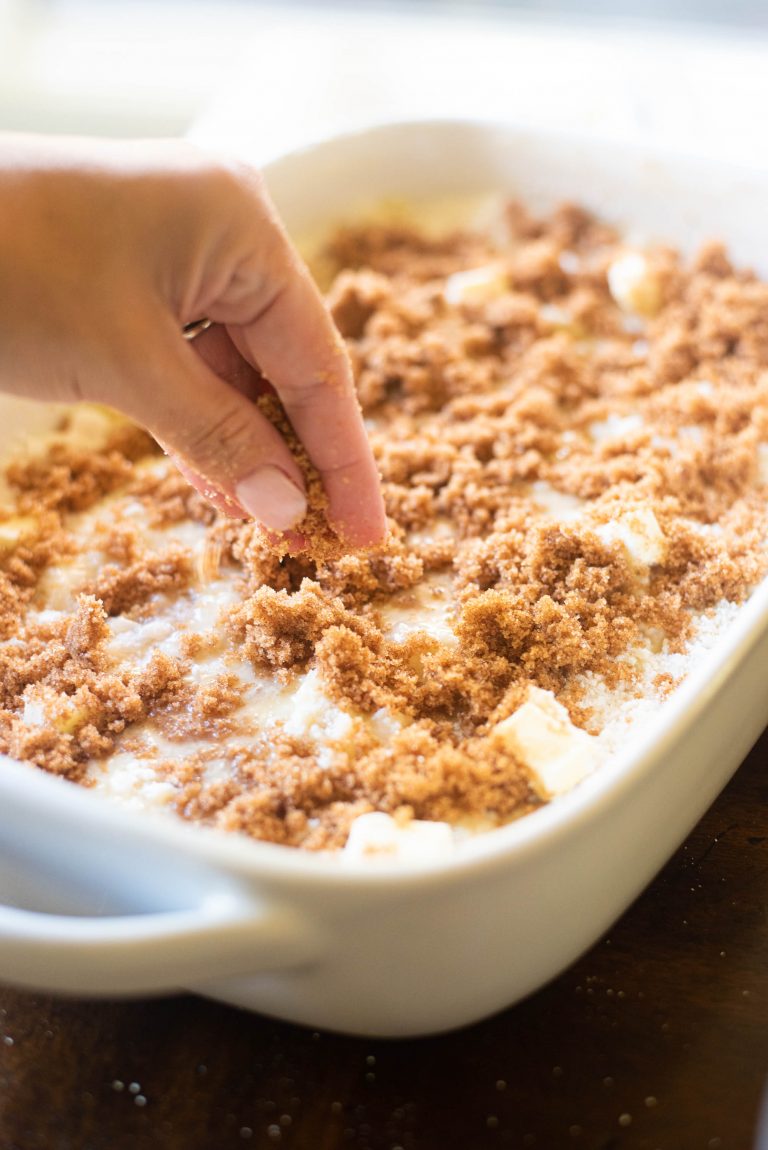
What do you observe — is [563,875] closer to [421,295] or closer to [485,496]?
[485,496]

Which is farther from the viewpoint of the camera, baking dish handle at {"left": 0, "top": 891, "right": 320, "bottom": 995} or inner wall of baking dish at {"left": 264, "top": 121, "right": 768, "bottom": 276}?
inner wall of baking dish at {"left": 264, "top": 121, "right": 768, "bottom": 276}

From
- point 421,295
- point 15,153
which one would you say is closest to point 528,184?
point 421,295

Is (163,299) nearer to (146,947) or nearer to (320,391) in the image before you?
(320,391)

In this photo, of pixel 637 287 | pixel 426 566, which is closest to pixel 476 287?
pixel 637 287

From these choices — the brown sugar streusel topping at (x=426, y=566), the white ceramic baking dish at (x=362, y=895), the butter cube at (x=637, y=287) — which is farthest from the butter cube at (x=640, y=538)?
the butter cube at (x=637, y=287)

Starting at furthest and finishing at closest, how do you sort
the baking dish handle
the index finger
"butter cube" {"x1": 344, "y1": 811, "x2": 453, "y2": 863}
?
the index finger, "butter cube" {"x1": 344, "y1": 811, "x2": 453, "y2": 863}, the baking dish handle

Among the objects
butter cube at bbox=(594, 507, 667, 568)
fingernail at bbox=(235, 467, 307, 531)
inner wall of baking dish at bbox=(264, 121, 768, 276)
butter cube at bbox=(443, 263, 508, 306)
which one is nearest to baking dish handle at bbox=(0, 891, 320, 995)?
fingernail at bbox=(235, 467, 307, 531)

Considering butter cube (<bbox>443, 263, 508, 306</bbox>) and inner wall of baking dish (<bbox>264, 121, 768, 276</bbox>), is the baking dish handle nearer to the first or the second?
butter cube (<bbox>443, 263, 508, 306</bbox>)

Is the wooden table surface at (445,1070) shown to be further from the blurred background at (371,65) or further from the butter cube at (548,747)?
the blurred background at (371,65)
